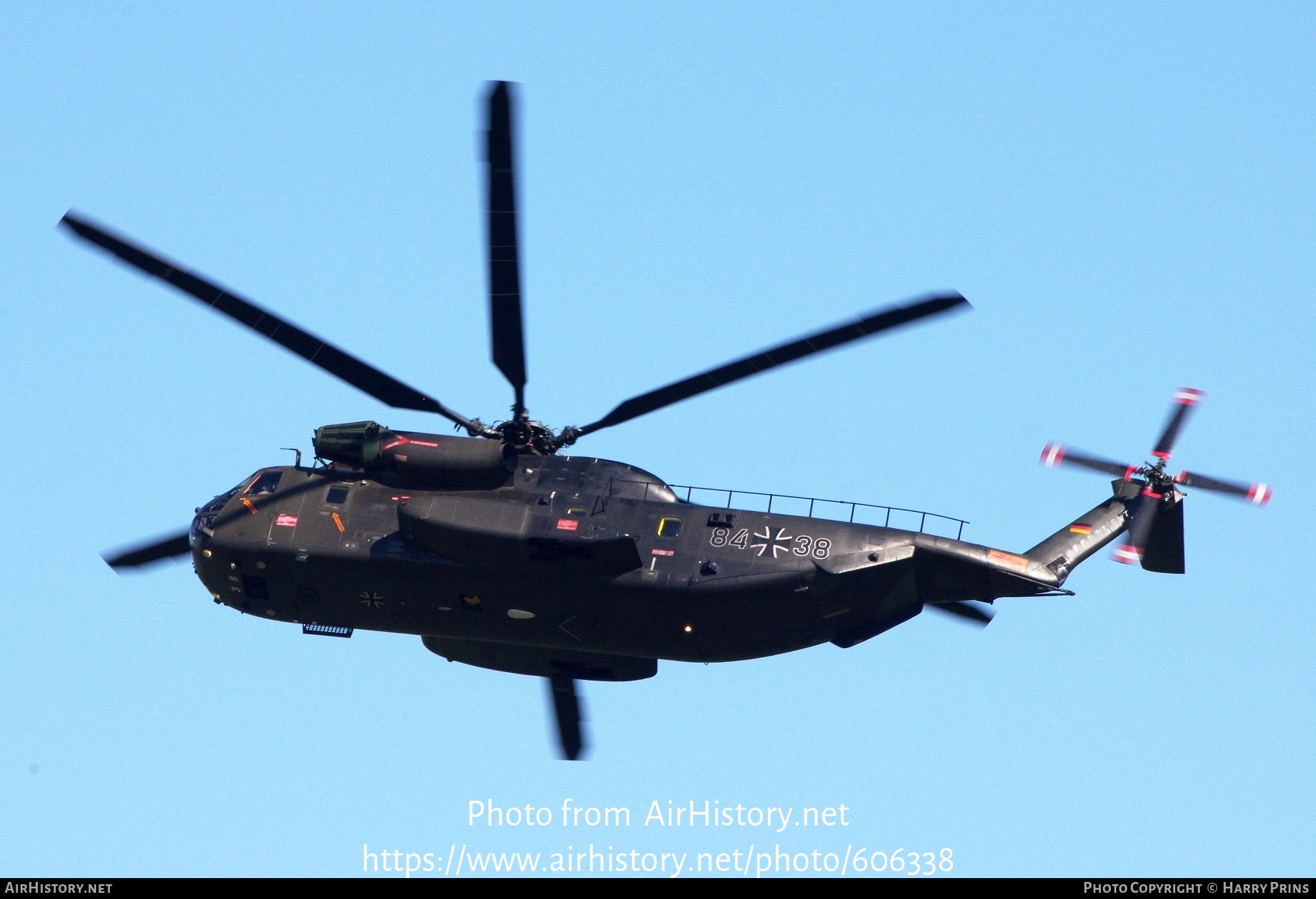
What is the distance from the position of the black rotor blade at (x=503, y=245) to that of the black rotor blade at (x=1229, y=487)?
53.7 ft

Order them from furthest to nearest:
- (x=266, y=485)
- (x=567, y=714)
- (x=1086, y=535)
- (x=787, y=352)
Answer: (x=567, y=714)
(x=266, y=485)
(x=1086, y=535)
(x=787, y=352)

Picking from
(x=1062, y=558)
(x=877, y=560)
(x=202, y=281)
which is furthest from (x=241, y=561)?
(x=1062, y=558)

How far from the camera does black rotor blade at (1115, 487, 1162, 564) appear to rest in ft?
133

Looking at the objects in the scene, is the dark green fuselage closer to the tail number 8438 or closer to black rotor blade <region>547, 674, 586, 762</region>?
the tail number 8438

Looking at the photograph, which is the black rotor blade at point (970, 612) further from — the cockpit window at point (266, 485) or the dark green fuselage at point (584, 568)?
the cockpit window at point (266, 485)

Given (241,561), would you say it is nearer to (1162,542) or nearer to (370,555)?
(370,555)

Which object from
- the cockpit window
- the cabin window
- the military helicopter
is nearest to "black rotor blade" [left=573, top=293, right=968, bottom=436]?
the military helicopter

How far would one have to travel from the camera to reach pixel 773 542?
125 feet

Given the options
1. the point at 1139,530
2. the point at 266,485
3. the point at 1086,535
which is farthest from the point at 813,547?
the point at 266,485

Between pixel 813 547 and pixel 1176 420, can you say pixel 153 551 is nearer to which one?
pixel 813 547

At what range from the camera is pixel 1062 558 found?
39375 mm

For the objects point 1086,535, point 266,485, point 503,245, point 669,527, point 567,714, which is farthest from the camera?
point 567,714

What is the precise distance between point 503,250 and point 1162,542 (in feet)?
57.3

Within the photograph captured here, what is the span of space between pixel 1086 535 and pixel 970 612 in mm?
3404
